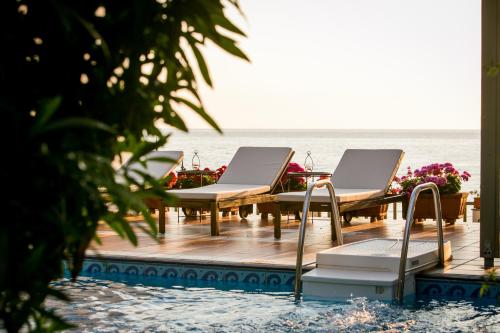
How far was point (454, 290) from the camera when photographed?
6641 millimetres

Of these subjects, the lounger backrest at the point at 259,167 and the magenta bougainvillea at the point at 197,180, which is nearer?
the lounger backrest at the point at 259,167

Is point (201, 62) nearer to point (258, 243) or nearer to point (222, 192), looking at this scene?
point (258, 243)

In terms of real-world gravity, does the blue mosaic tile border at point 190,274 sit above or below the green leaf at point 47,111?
below

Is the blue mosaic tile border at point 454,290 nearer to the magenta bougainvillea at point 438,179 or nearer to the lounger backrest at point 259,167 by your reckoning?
the magenta bougainvillea at point 438,179

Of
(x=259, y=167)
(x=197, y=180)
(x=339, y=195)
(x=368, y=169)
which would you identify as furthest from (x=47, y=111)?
(x=197, y=180)

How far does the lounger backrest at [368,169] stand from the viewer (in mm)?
10273

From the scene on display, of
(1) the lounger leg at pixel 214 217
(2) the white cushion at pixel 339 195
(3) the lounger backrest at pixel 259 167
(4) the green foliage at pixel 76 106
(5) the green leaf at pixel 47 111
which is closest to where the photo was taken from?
(5) the green leaf at pixel 47 111

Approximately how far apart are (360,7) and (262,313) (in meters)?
30.7

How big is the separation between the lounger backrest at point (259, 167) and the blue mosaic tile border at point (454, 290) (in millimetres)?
3990

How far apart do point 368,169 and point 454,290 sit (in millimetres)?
3934

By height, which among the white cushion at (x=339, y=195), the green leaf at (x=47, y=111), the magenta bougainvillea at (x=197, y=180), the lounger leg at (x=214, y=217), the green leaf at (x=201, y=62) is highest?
the green leaf at (x=201, y=62)

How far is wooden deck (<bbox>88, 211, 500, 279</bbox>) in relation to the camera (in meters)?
Result: 7.39

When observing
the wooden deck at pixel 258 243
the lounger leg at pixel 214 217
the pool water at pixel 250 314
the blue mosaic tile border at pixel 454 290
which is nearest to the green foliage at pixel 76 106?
the pool water at pixel 250 314

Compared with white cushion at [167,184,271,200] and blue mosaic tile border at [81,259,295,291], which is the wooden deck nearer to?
blue mosaic tile border at [81,259,295,291]
